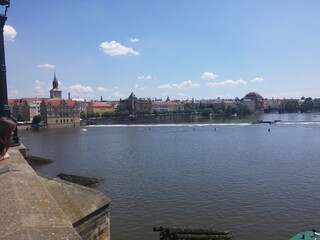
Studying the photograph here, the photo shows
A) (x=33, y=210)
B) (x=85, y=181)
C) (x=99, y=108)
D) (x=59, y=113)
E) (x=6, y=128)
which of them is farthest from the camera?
(x=99, y=108)

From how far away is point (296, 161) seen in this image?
37.0 m

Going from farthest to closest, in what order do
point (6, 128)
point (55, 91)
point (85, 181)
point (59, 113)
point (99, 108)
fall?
1. point (99, 108)
2. point (55, 91)
3. point (59, 113)
4. point (85, 181)
5. point (6, 128)

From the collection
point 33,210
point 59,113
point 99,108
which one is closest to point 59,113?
point 59,113

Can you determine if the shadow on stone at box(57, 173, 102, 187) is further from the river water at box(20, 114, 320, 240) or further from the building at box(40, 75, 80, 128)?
the building at box(40, 75, 80, 128)

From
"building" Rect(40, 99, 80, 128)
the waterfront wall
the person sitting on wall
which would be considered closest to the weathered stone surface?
the waterfront wall

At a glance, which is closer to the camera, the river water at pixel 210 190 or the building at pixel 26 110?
the river water at pixel 210 190

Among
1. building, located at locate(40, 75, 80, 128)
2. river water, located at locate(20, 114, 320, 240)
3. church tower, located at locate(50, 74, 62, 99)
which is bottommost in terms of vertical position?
river water, located at locate(20, 114, 320, 240)

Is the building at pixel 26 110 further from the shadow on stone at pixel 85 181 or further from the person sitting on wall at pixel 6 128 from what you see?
the person sitting on wall at pixel 6 128

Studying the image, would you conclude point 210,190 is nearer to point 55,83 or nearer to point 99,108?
point 55,83

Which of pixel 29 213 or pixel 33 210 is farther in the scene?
pixel 33 210

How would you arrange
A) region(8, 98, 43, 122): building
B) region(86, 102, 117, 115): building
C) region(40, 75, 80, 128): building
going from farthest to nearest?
region(86, 102, 117, 115): building, region(8, 98, 43, 122): building, region(40, 75, 80, 128): building

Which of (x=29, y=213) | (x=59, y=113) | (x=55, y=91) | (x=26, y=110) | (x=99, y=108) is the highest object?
(x=55, y=91)

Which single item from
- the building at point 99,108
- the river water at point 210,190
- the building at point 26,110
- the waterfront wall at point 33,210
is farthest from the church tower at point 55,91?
the waterfront wall at point 33,210

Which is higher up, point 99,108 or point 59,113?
point 99,108
